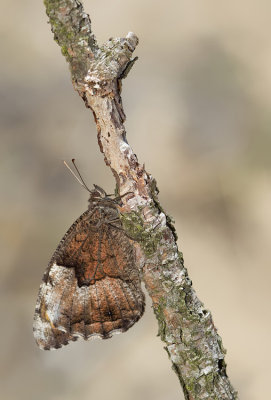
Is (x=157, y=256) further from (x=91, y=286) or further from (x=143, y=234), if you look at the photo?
(x=91, y=286)

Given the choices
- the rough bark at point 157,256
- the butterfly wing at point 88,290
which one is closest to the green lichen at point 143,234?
the rough bark at point 157,256

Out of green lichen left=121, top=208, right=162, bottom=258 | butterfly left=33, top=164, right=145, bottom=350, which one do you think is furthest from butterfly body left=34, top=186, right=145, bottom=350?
green lichen left=121, top=208, right=162, bottom=258

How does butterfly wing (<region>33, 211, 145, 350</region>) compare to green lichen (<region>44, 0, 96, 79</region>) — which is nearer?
green lichen (<region>44, 0, 96, 79</region>)

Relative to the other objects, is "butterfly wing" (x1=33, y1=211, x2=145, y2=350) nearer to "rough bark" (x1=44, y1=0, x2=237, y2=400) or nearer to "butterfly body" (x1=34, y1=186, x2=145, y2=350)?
"butterfly body" (x1=34, y1=186, x2=145, y2=350)

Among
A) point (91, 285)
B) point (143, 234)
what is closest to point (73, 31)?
point (143, 234)

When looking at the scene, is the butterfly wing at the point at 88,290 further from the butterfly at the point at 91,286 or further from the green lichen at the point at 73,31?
the green lichen at the point at 73,31

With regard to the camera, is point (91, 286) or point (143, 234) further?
point (91, 286)
